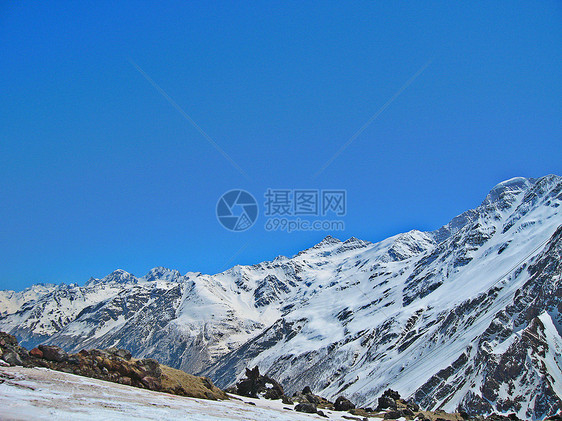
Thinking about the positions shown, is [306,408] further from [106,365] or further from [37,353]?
[37,353]

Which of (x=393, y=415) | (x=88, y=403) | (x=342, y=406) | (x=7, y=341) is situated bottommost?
(x=393, y=415)

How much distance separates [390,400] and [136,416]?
29132 mm

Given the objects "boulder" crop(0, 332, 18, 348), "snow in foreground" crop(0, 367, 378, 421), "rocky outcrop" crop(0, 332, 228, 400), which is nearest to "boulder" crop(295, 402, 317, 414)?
"snow in foreground" crop(0, 367, 378, 421)

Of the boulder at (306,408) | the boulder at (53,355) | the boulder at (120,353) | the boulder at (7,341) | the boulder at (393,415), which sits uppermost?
the boulder at (7,341)

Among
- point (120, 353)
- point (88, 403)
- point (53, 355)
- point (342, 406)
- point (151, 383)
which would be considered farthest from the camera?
point (342, 406)

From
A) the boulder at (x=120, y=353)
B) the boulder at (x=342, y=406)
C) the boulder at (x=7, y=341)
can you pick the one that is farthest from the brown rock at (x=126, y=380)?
the boulder at (x=342, y=406)

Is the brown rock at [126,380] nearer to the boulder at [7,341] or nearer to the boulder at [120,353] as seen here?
the boulder at [120,353]

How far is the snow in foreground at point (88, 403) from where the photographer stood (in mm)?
17359

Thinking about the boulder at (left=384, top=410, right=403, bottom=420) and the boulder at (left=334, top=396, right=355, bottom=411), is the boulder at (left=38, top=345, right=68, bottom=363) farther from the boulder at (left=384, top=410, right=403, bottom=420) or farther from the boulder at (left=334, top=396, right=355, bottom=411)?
the boulder at (left=384, top=410, right=403, bottom=420)

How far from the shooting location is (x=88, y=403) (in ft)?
63.8

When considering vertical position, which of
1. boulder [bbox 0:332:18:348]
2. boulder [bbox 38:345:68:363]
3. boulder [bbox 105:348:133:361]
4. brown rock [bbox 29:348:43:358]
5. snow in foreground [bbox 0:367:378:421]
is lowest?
snow in foreground [bbox 0:367:378:421]

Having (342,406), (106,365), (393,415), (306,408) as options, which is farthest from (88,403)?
(342,406)

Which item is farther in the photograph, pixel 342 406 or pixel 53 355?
pixel 342 406

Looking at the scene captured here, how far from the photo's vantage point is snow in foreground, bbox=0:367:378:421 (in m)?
17.4
